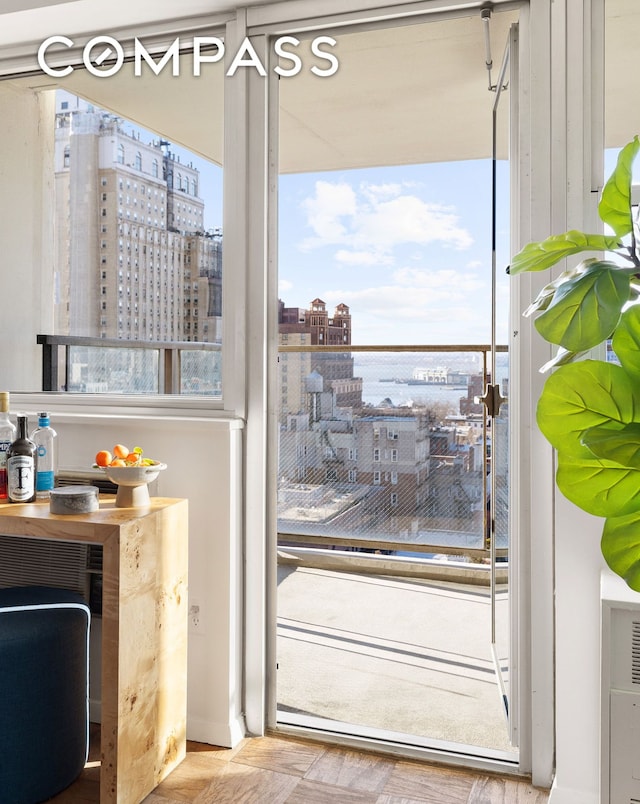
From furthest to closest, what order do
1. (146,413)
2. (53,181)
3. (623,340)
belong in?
(53,181), (146,413), (623,340)

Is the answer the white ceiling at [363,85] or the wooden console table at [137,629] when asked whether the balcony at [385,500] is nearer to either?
the wooden console table at [137,629]

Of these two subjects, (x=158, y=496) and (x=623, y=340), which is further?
(x=158, y=496)

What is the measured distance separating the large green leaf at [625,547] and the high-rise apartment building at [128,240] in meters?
1.51

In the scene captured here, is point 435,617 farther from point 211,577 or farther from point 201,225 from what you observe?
point 201,225

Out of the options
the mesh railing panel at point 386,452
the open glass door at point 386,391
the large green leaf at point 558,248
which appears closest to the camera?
the large green leaf at point 558,248

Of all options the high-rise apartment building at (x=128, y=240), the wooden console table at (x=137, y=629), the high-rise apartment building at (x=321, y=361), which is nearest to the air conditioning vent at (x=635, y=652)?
the wooden console table at (x=137, y=629)

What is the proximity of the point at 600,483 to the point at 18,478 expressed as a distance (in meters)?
1.64

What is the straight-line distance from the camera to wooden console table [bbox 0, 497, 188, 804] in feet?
6.21

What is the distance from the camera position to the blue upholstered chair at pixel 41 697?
1898 mm

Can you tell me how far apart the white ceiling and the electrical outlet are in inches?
59.7

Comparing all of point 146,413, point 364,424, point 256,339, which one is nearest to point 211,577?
point 146,413

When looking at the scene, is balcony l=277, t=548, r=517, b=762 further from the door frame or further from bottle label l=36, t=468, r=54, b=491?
bottle label l=36, t=468, r=54, b=491

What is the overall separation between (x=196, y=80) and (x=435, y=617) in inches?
109

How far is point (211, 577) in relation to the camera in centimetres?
235
